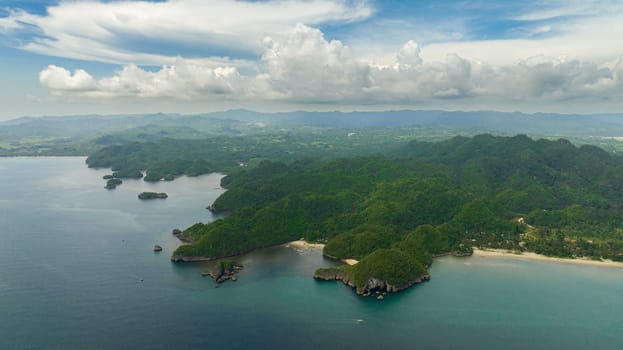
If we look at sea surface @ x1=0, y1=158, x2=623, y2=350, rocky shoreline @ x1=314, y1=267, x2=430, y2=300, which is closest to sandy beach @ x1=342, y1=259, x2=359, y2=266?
sea surface @ x1=0, y1=158, x2=623, y2=350

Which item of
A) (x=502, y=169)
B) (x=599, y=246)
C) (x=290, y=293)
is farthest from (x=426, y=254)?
(x=502, y=169)

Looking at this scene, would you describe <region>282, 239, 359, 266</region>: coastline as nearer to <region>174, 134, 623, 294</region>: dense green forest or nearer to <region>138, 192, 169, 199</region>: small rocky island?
<region>174, 134, 623, 294</region>: dense green forest

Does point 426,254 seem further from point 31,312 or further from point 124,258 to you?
point 31,312

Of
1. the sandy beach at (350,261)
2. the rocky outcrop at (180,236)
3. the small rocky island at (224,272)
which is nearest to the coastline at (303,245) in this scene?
the sandy beach at (350,261)

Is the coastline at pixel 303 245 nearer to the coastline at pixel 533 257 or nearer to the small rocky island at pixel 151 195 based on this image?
the coastline at pixel 533 257

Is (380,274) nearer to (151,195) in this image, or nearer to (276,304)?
(276,304)

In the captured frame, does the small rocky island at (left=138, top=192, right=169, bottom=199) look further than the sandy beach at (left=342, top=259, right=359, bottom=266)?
Yes
